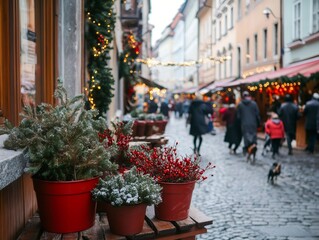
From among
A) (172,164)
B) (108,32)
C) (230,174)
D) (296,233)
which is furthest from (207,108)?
(172,164)

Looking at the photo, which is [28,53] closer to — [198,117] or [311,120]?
[198,117]


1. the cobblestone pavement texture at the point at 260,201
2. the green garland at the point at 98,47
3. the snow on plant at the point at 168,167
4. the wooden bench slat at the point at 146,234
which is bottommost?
the cobblestone pavement texture at the point at 260,201

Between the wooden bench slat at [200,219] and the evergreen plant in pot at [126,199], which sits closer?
the evergreen plant in pot at [126,199]

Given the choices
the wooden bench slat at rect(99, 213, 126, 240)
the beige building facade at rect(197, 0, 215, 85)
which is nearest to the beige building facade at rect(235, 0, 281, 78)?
the beige building facade at rect(197, 0, 215, 85)

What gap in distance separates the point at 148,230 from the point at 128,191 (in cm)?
37

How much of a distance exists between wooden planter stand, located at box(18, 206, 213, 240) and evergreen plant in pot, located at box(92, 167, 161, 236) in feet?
0.24

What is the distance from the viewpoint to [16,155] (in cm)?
279

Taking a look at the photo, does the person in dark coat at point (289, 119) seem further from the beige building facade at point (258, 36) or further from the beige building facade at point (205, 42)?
the beige building facade at point (205, 42)

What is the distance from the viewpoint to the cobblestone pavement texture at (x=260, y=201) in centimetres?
568

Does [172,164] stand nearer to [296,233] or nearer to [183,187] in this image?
[183,187]

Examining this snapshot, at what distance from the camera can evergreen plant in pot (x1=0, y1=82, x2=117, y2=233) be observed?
9.51 ft

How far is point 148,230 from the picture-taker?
3146 mm

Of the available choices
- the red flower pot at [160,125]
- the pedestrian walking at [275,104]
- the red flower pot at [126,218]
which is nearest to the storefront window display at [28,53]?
the red flower pot at [126,218]

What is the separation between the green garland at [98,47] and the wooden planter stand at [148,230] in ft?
→ 11.7
